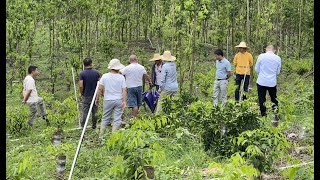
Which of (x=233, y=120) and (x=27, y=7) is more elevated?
(x=27, y=7)

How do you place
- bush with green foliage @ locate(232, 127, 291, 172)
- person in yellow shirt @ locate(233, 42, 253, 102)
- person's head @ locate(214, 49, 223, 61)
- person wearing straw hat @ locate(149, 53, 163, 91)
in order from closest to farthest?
1. bush with green foliage @ locate(232, 127, 291, 172)
2. person's head @ locate(214, 49, 223, 61)
3. person in yellow shirt @ locate(233, 42, 253, 102)
4. person wearing straw hat @ locate(149, 53, 163, 91)

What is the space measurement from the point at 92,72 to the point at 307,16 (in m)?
11.9

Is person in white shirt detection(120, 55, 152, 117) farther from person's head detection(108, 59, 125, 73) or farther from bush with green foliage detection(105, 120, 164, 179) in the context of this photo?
bush with green foliage detection(105, 120, 164, 179)

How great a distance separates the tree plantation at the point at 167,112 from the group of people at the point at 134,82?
33 mm

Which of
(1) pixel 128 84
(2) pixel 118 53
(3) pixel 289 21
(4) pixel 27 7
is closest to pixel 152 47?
(2) pixel 118 53

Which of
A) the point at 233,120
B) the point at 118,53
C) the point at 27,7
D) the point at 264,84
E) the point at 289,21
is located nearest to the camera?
the point at 233,120

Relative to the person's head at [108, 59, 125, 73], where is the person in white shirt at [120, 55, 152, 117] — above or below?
below

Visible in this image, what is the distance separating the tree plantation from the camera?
15.3 ft

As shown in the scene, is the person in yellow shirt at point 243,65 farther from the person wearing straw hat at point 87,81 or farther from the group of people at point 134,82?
the person wearing straw hat at point 87,81

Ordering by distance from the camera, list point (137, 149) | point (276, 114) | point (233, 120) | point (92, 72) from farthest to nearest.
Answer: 1. point (92, 72)
2. point (276, 114)
3. point (233, 120)
4. point (137, 149)

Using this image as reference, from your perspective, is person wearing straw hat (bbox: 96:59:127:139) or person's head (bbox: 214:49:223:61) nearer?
person wearing straw hat (bbox: 96:59:127:139)

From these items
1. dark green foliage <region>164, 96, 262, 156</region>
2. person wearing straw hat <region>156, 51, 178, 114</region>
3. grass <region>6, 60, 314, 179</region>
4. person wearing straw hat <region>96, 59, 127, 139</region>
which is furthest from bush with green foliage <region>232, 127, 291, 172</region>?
person wearing straw hat <region>156, 51, 178, 114</region>

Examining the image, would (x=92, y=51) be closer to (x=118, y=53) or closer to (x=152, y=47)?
(x=118, y=53)

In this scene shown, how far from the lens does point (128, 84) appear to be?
9.45m
